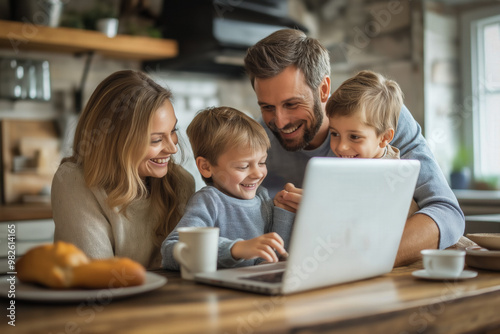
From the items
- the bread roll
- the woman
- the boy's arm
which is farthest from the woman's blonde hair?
the boy's arm

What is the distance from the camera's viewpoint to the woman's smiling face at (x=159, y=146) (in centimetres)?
155

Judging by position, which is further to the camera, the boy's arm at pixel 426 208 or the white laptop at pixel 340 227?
the boy's arm at pixel 426 208

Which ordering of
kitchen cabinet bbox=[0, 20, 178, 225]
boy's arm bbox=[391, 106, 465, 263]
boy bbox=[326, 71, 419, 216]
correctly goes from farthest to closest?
kitchen cabinet bbox=[0, 20, 178, 225] < boy bbox=[326, 71, 419, 216] < boy's arm bbox=[391, 106, 465, 263]

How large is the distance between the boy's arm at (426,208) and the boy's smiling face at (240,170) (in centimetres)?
42

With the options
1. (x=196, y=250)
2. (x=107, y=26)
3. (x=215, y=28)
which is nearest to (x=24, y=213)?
(x=107, y=26)

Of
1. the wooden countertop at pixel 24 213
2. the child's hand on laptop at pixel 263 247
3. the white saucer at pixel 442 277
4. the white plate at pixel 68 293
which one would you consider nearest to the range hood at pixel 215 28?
the wooden countertop at pixel 24 213

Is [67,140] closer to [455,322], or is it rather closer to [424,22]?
[424,22]

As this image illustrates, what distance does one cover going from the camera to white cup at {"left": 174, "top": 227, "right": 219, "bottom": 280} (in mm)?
1113

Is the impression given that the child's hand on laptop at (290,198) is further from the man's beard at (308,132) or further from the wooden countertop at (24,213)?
the wooden countertop at (24,213)

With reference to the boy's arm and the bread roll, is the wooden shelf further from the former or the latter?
the bread roll

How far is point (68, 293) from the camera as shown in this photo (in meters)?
0.88

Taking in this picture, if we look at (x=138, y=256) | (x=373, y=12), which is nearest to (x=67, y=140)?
(x=138, y=256)

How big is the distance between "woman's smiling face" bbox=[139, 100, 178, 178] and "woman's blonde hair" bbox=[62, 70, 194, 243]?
0.07 feet

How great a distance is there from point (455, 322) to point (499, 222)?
1380 millimetres
